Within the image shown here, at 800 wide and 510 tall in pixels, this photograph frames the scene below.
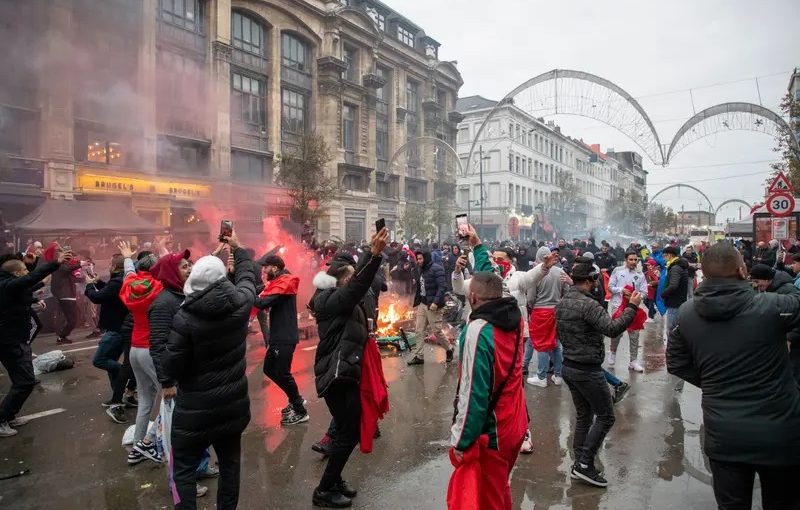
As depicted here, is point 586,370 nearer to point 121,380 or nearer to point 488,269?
point 488,269

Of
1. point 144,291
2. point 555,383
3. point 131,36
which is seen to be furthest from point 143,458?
point 131,36

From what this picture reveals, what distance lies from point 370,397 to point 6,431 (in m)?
4.06

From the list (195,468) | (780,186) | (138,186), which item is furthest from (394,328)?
(138,186)

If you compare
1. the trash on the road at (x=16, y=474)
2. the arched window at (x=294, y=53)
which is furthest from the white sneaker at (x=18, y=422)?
the arched window at (x=294, y=53)

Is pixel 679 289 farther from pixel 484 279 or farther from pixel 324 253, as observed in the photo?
pixel 324 253

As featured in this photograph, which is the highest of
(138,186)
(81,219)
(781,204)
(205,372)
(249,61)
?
(249,61)

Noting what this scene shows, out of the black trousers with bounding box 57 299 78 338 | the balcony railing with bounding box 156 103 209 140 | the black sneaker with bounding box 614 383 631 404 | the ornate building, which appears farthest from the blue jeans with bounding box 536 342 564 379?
the balcony railing with bounding box 156 103 209 140

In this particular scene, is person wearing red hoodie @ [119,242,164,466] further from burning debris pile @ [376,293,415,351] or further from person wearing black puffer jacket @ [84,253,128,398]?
burning debris pile @ [376,293,415,351]

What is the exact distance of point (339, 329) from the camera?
3.80 meters

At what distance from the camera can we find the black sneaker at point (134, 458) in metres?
4.36

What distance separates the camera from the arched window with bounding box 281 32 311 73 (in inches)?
1119

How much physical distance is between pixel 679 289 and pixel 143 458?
291 inches

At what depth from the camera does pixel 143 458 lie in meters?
4.41

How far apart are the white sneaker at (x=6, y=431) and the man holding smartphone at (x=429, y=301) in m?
5.04
